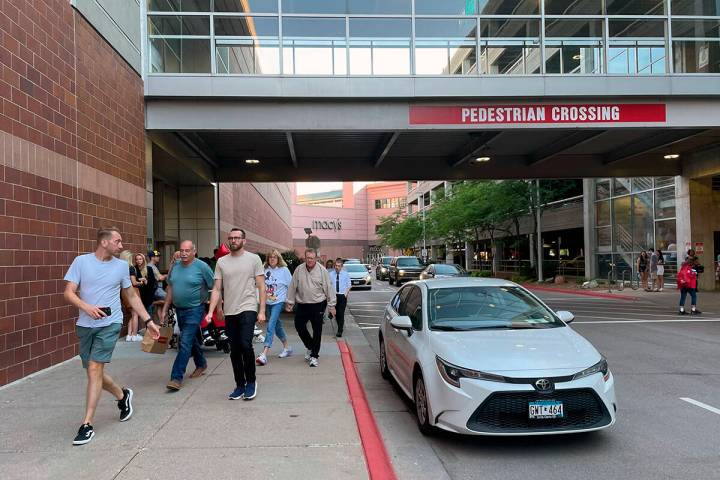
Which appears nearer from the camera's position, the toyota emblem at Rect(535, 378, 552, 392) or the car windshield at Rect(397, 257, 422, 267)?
the toyota emblem at Rect(535, 378, 552, 392)

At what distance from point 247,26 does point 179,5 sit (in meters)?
1.91

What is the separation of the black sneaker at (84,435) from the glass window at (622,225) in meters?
26.2

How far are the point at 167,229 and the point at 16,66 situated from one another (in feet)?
38.4

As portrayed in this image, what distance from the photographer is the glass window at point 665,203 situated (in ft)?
74.8

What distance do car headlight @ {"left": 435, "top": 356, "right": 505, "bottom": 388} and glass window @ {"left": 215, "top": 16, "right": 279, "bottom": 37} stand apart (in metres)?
10.2

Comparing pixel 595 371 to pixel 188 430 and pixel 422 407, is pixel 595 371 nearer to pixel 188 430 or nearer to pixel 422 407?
pixel 422 407

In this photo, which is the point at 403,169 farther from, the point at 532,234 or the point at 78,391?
the point at 532,234

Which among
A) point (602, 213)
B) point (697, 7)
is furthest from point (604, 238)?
point (697, 7)

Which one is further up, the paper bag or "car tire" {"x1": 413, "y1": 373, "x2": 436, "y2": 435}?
the paper bag

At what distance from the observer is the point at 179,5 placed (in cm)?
1299

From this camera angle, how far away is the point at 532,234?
35.1 m

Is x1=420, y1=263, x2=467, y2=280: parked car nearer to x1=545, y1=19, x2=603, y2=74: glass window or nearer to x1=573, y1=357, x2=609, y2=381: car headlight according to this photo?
x1=545, y1=19, x2=603, y2=74: glass window

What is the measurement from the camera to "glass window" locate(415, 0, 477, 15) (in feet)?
42.2

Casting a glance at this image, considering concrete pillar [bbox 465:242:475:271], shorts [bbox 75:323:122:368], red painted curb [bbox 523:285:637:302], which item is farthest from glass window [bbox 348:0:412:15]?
concrete pillar [bbox 465:242:475:271]
